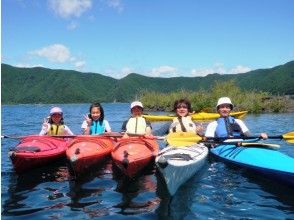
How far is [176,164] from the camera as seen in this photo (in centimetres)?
615

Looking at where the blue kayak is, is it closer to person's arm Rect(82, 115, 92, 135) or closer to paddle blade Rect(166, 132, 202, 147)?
paddle blade Rect(166, 132, 202, 147)

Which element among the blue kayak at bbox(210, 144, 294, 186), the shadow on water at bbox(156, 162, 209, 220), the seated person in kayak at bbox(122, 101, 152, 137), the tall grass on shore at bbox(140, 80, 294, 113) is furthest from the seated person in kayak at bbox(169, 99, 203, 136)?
the tall grass on shore at bbox(140, 80, 294, 113)

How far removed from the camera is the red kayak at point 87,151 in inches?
301

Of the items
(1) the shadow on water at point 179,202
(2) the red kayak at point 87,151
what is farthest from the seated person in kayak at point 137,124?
(1) the shadow on water at point 179,202

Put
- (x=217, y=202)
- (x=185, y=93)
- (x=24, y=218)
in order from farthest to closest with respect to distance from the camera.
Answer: (x=185, y=93), (x=217, y=202), (x=24, y=218)

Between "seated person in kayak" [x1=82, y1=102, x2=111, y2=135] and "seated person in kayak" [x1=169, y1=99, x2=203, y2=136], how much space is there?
1847 mm

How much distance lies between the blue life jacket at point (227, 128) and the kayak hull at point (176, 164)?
1.98m

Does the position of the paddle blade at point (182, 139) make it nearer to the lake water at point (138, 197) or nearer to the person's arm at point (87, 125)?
the lake water at point (138, 197)

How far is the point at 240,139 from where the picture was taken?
9.20m

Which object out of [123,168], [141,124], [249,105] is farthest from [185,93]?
[123,168]

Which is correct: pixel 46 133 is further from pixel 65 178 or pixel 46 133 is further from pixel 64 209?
pixel 64 209

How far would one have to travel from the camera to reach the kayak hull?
238 inches

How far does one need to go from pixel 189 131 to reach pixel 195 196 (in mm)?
2929

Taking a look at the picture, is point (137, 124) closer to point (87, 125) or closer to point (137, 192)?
point (87, 125)
